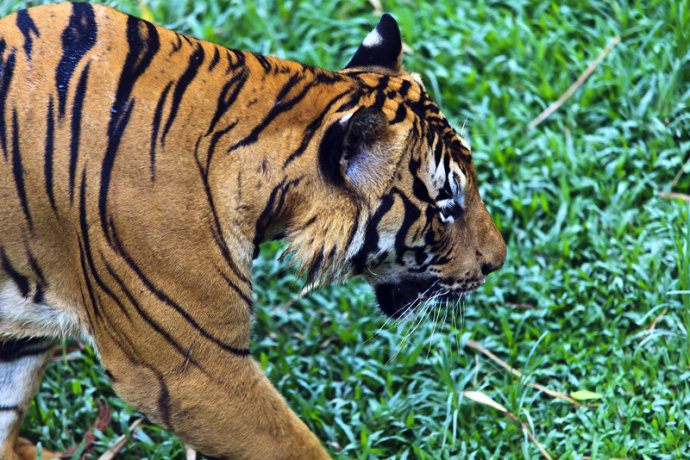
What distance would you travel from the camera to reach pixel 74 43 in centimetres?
249

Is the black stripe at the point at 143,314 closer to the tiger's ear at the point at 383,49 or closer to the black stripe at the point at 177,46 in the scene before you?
the black stripe at the point at 177,46

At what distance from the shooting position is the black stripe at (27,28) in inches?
97.1

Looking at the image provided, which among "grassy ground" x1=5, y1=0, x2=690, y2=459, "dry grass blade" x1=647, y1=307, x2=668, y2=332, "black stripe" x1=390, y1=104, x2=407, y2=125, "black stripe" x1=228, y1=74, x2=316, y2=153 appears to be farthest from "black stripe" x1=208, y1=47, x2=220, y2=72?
"dry grass blade" x1=647, y1=307, x2=668, y2=332

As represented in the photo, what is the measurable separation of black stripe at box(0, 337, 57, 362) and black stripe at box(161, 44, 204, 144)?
988 millimetres

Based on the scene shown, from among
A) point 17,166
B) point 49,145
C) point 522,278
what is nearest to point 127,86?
point 49,145

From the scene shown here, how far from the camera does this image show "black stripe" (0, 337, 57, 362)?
9.47ft

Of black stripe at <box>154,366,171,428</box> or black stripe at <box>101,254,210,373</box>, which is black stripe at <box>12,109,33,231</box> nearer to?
black stripe at <box>101,254,210,373</box>

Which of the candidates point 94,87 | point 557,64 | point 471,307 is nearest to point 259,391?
point 94,87

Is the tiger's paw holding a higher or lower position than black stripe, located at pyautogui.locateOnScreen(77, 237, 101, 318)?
lower

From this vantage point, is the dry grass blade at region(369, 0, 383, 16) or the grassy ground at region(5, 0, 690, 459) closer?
the grassy ground at region(5, 0, 690, 459)

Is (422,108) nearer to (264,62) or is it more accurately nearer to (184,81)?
(264,62)

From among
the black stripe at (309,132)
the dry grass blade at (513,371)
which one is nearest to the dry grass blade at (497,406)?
the dry grass blade at (513,371)

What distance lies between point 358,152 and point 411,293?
27.9 inches

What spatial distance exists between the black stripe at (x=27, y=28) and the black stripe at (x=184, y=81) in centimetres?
45
